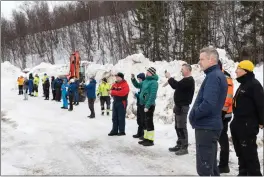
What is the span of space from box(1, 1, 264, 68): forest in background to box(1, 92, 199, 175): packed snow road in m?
22.2

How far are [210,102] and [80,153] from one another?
3872 millimetres

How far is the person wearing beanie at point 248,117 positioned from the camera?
4867mm

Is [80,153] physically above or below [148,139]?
below

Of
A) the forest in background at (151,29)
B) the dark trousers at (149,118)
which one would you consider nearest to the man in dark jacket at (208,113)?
the dark trousers at (149,118)

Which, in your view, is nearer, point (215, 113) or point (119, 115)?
point (215, 113)

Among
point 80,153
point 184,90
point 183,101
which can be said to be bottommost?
point 80,153

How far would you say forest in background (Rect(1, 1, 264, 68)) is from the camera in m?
30.0

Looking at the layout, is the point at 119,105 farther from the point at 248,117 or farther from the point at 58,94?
the point at 58,94

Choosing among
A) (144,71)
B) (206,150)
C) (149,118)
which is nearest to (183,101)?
(149,118)

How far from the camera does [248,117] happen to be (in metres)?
4.90

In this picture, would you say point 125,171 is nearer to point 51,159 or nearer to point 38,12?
point 51,159

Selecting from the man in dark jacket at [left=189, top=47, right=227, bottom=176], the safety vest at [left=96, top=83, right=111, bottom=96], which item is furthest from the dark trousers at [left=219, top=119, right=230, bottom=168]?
the safety vest at [left=96, top=83, right=111, bottom=96]

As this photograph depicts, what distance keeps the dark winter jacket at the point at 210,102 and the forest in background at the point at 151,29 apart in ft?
84.3

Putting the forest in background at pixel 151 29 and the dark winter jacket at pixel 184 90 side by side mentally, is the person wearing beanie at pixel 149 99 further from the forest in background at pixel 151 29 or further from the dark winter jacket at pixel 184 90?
the forest in background at pixel 151 29
